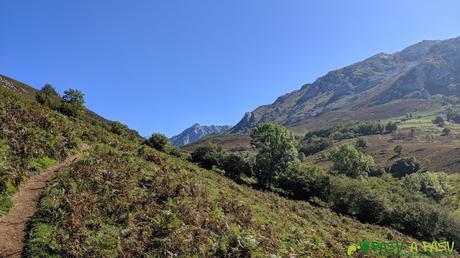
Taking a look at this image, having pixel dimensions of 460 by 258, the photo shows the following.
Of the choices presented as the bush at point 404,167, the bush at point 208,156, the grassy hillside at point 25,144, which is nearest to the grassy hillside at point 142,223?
the grassy hillside at point 25,144

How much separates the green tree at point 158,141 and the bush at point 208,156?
20.7 feet

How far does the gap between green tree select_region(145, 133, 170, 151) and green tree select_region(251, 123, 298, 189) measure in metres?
18.5

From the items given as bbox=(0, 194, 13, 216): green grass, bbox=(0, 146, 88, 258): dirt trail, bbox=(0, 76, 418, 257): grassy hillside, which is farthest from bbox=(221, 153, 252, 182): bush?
bbox=(0, 194, 13, 216): green grass

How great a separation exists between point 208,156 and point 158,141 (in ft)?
33.5

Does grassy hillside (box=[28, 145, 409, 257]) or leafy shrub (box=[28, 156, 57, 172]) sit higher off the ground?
leafy shrub (box=[28, 156, 57, 172])

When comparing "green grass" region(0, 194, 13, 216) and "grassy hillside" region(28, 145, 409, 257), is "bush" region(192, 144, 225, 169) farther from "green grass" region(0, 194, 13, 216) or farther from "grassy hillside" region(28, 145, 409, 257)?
"green grass" region(0, 194, 13, 216)

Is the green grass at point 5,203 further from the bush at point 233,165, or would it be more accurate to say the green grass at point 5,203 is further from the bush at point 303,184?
the bush at point 303,184

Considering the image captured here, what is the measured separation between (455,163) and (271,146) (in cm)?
12867

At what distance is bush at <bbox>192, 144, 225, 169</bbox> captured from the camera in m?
70.0

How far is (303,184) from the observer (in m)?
68.2

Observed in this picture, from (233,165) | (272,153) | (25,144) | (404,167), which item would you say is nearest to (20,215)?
(25,144)

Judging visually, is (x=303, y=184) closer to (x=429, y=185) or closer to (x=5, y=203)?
(x=429, y=185)

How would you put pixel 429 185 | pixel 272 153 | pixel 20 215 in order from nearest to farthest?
pixel 20 215
pixel 272 153
pixel 429 185

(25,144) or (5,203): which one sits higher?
(25,144)
